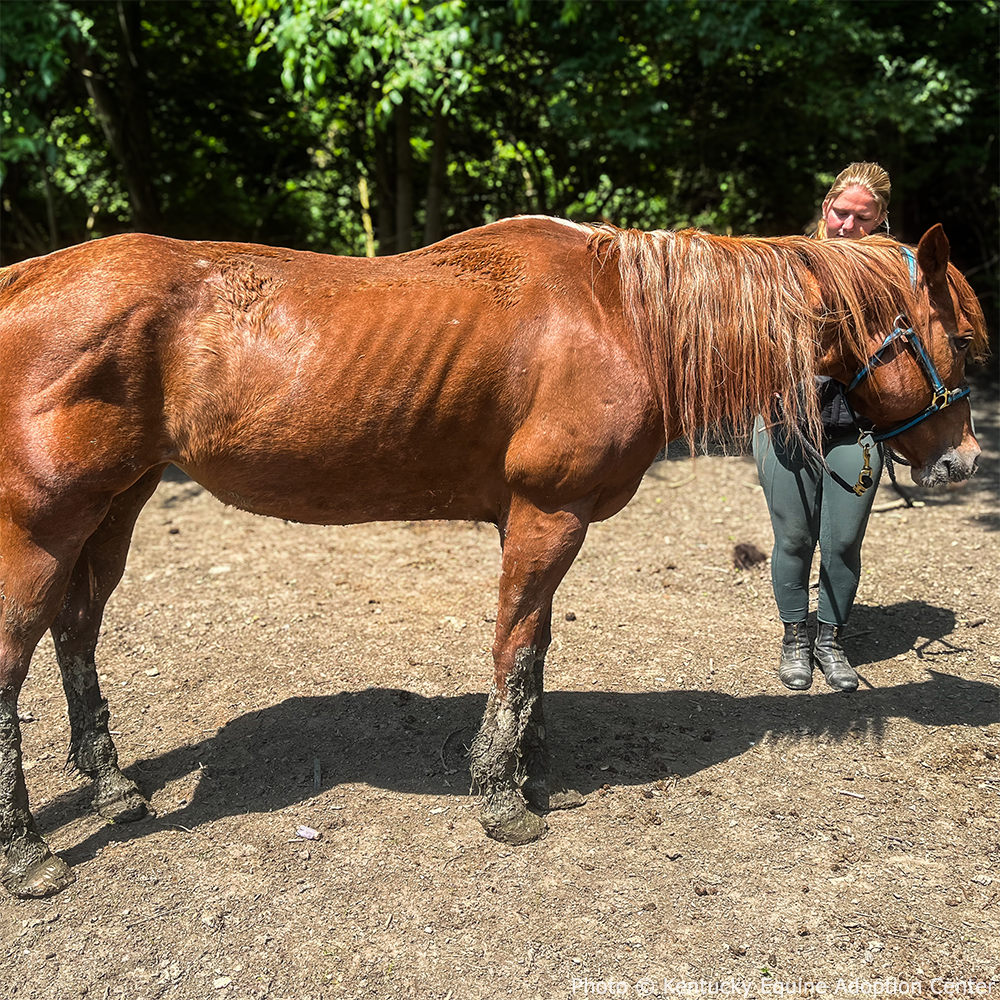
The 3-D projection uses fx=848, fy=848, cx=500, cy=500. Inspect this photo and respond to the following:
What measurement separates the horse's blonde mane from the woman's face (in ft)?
2.94

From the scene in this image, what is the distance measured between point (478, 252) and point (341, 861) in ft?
6.84

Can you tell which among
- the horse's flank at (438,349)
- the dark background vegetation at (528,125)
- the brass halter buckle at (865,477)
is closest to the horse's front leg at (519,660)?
the horse's flank at (438,349)

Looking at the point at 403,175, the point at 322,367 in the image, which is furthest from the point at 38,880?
the point at 403,175

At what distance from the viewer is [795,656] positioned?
404cm

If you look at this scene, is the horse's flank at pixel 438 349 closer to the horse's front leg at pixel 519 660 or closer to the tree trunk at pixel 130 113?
the horse's front leg at pixel 519 660

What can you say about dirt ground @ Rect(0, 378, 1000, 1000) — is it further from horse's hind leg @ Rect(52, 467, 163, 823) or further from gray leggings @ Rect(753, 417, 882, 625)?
gray leggings @ Rect(753, 417, 882, 625)

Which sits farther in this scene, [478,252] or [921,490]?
[921,490]

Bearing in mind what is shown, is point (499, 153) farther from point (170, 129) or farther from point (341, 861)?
point (341, 861)

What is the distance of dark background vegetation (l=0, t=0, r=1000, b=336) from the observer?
7.61m

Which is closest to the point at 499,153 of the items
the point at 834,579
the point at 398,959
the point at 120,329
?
the point at 834,579

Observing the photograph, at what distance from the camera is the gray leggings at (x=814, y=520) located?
3.84 meters

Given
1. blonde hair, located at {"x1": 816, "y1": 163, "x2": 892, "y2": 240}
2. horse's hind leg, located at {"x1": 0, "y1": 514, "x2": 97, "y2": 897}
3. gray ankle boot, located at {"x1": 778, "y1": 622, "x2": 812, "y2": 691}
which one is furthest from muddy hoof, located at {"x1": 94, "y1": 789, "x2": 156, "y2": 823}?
blonde hair, located at {"x1": 816, "y1": 163, "x2": 892, "y2": 240}

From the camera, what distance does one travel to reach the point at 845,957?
2.40 metres

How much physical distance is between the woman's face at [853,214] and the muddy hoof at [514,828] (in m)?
2.68
